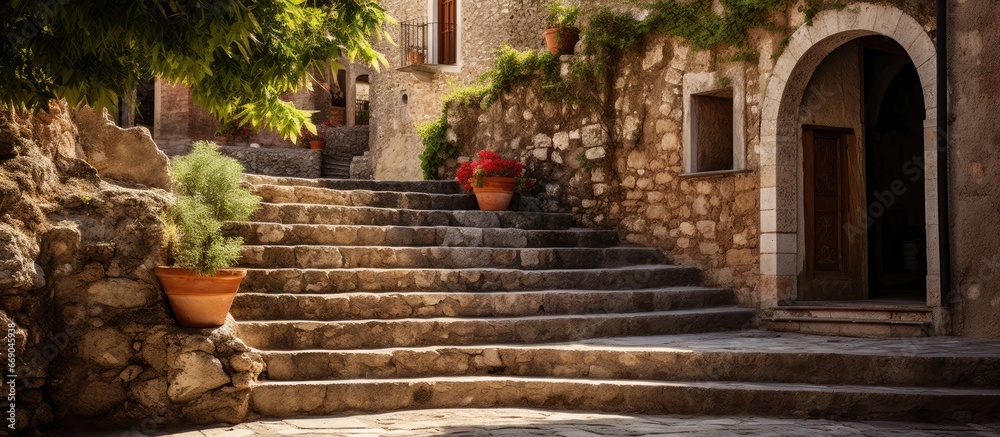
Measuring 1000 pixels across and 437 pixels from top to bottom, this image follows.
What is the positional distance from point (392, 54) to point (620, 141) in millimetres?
10782

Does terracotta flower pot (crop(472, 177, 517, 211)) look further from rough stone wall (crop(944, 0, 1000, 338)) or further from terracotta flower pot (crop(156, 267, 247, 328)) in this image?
rough stone wall (crop(944, 0, 1000, 338))

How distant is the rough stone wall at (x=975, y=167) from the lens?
6520 millimetres

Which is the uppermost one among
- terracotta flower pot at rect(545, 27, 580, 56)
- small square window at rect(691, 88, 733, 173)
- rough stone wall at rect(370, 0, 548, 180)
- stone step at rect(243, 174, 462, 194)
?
rough stone wall at rect(370, 0, 548, 180)

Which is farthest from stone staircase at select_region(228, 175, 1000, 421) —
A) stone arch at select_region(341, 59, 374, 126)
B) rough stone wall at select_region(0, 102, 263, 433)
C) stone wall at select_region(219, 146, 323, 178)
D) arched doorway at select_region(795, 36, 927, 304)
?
Result: stone arch at select_region(341, 59, 374, 126)

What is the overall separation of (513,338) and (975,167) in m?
3.69

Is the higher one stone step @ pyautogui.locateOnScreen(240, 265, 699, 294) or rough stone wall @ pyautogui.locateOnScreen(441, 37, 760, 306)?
rough stone wall @ pyautogui.locateOnScreen(441, 37, 760, 306)

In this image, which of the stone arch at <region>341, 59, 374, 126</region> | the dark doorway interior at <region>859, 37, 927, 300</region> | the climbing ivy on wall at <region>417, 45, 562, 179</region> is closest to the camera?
the dark doorway interior at <region>859, 37, 927, 300</region>

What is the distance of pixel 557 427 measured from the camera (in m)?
5.25

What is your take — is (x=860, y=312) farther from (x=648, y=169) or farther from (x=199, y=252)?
(x=199, y=252)

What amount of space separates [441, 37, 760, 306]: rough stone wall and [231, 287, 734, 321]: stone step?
0.59 meters

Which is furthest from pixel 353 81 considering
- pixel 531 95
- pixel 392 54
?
pixel 531 95

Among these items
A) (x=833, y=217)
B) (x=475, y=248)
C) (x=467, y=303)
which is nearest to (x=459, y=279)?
(x=467, y=303)

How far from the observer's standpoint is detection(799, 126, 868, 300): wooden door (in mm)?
8266

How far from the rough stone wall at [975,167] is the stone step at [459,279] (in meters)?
2.54
